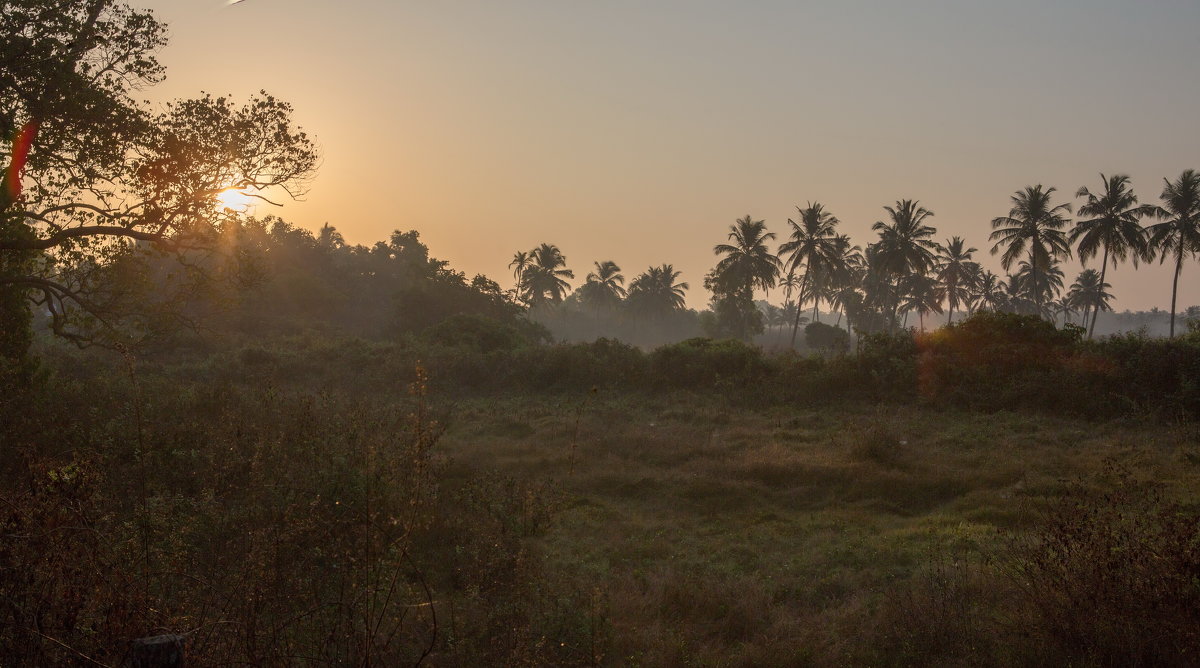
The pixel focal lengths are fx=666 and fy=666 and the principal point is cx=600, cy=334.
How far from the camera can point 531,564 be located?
24.5 feet

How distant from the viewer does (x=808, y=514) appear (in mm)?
11000

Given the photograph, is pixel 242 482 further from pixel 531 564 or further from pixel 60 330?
pixel 60 330

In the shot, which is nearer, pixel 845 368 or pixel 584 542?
pixel 584 542

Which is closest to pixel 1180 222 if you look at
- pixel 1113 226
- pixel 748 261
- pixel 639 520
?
pixel 1113 226

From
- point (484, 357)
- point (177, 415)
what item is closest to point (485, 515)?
point (177, 415)

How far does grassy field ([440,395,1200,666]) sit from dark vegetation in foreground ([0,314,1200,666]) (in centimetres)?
5

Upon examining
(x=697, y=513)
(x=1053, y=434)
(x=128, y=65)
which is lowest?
(x=697, y=513)

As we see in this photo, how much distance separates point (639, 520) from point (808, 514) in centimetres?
281

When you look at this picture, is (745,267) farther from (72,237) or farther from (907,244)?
(72,237)

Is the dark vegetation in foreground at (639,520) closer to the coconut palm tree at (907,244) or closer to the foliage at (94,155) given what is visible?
the foliage at (94,155)

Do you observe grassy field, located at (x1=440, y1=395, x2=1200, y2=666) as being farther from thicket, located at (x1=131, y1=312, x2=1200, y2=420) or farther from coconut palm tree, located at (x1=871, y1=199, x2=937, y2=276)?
coconut palm tree, located at (x1=871, y1=199, x2=937, y2=276)

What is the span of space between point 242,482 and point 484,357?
18866 millimetres

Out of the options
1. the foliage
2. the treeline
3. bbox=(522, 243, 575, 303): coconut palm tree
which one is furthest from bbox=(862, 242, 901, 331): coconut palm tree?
the foliage

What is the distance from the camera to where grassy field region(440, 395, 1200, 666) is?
239 inches
